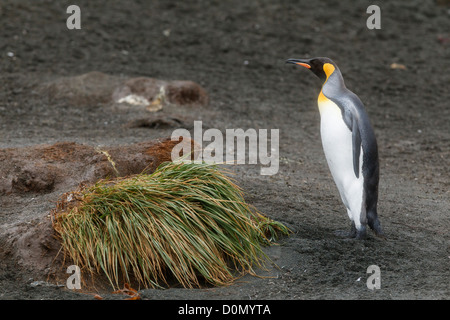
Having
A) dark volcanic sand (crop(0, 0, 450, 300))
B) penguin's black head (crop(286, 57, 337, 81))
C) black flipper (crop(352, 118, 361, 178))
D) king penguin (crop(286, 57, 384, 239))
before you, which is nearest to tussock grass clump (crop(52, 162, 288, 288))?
dark volcanic sand (crop(0, 0, 450, 300))

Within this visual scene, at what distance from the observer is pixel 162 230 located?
14.2 ft

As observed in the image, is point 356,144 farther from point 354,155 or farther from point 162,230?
point 162,230

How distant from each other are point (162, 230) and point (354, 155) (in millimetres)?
1628

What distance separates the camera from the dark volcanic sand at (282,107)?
4480mm

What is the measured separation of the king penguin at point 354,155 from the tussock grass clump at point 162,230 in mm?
811

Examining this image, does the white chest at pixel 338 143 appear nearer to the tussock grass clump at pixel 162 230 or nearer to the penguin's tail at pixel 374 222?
the penguin's tail at pixel 374 222

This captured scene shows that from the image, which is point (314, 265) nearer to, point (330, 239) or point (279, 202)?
point (330, 239)

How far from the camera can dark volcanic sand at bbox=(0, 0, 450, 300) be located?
4480 millimetres

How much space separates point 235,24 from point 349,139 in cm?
801

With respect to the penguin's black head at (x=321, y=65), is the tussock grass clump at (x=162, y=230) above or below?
below

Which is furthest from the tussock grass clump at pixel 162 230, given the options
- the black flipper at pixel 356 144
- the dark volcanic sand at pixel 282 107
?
the black flipper at pixel 356 144

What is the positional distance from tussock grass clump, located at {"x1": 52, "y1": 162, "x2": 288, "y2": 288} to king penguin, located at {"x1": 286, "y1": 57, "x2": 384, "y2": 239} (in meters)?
0.81

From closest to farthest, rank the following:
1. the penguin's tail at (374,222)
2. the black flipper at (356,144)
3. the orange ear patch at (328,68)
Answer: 1. the black flipper at (356,144)
2. the penguin's tail at (374,222)
3. the orange ear patch at (328,68)

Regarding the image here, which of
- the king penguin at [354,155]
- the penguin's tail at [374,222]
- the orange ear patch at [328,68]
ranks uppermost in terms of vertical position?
the orange ear patch at [328,68]
